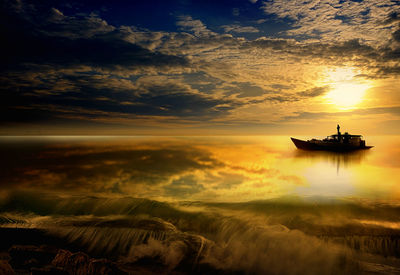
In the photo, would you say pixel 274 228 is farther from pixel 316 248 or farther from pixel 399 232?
pixel 399 232

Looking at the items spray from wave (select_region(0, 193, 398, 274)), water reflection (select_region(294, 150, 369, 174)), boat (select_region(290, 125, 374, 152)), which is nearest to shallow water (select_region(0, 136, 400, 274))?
spray from wave (select_region(0, 193, 398, 274))

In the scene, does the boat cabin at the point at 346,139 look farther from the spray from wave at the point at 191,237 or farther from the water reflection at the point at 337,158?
the spray from wave at the point at 191,237

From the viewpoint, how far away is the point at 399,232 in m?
9.70

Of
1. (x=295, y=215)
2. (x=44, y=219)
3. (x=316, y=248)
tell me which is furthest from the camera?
(x=295, y=215)

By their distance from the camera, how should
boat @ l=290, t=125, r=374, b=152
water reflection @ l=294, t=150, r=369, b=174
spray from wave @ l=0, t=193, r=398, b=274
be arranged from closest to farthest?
1. spray from wave @ l=0, t=193, r=398, b=274
2. water reflection @ l=294, t=150, r=369, b=174
3. boat @ l=290, t=125, r=374, b=152

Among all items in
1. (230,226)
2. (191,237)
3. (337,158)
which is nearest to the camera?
(191,237)

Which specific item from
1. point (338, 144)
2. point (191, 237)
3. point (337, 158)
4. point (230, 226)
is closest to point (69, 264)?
point (191, 237)

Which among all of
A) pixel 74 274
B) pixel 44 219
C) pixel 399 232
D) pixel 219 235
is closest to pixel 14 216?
pixel 44 219

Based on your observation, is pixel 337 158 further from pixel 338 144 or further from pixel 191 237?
pixel 191 237

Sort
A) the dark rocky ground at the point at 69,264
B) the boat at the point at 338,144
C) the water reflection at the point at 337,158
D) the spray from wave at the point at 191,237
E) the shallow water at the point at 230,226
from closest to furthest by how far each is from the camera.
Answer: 1. the dark rocky ground at the point at 69,264
2. the spray from wave at the point at 191,237
3. the shallow water at the point at 230,226
4. the water reflection at the point at 337,158
5. the boat at the point at 338,144

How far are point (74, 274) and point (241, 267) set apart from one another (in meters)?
5.11

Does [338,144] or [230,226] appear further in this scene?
[338,144]

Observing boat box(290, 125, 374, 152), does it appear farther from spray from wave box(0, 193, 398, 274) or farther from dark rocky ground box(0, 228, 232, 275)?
dark rocky ground box(0, 228, 232, 275)

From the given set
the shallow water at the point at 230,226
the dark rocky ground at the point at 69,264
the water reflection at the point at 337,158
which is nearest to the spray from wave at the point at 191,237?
the shallow water at the point at 230,226
